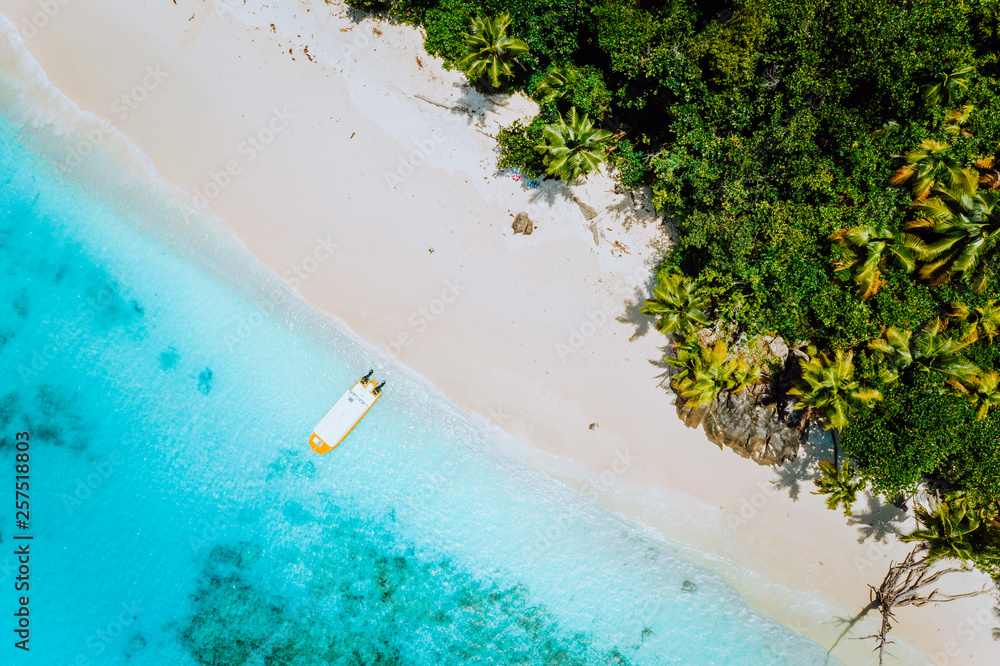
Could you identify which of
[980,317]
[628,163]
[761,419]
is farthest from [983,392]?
[628,163]

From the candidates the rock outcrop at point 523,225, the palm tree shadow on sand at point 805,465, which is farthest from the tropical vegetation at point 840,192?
the rock outcrop at point 523,225

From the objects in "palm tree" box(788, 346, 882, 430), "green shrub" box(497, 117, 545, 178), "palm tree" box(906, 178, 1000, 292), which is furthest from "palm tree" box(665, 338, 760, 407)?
"green shrub" box(497, 117, 545, 178)

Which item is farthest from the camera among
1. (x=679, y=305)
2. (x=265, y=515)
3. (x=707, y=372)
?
(x=265, y=515)

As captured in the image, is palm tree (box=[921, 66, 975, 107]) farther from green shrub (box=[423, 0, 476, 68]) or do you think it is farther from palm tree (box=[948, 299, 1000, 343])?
green shrub (box=[423, 0, 476, 68])

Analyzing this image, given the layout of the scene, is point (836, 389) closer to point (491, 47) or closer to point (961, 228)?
point (961, 228)

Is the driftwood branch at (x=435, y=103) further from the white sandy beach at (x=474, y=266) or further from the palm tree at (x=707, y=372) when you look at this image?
the palm tree at (x=707, y=372)
